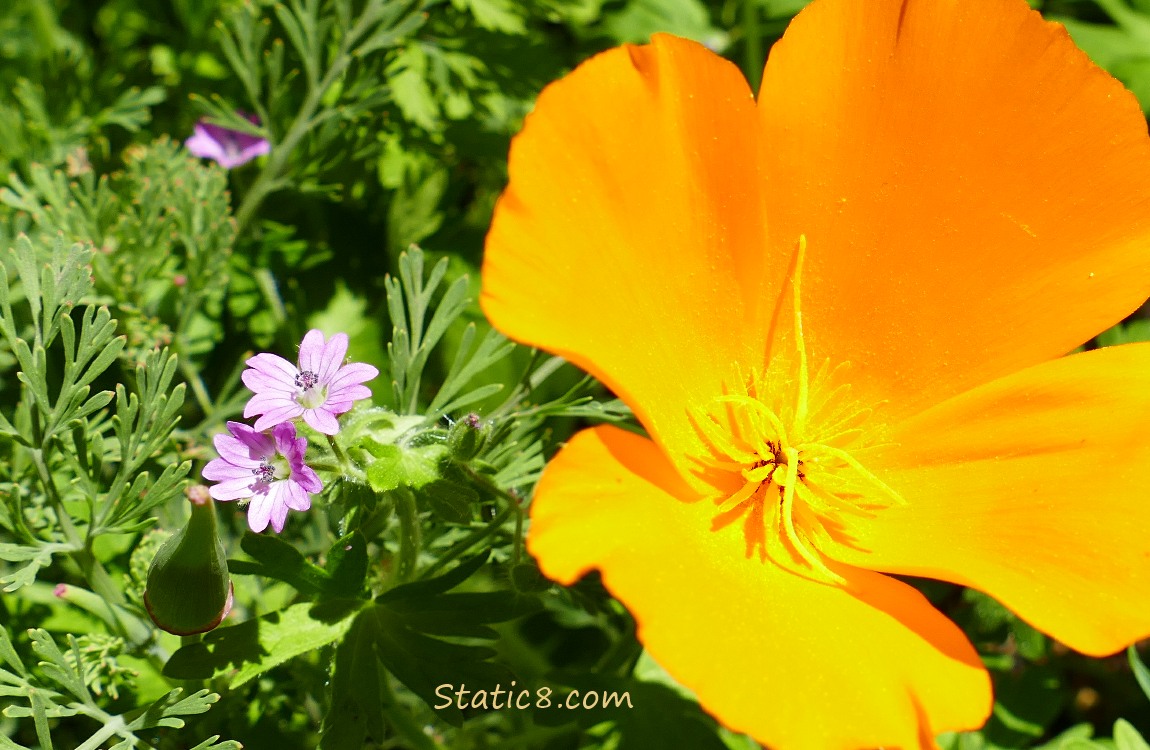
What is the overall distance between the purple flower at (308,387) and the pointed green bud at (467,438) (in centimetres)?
11

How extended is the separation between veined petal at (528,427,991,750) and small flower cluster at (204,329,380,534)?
0.92 feet

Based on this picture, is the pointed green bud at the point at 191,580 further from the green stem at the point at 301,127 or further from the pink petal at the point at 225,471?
the green stem at the point at 301,127

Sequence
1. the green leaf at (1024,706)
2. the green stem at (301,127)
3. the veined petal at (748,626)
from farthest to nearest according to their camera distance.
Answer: the green stem at (301,127), the green leaf at (1024,706), the veined petal at (748,626)

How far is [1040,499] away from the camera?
130 cm

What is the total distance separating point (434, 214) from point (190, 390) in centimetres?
57

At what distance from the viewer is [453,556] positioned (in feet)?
4.42

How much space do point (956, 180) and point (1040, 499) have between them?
439mm

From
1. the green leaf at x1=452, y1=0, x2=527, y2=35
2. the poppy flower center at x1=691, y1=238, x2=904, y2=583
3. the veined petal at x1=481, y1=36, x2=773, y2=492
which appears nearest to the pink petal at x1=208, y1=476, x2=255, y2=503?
the veined petal at x1=481, y1=36, x2=773, y2=492

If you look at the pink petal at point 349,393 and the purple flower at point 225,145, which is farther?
the purple flower at point 225,145

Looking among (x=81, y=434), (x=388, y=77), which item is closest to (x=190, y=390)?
(x=81, y=434)

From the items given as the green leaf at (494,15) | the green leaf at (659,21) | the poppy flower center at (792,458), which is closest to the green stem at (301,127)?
the green leaf at (494,15)

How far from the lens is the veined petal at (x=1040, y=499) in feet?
3.83

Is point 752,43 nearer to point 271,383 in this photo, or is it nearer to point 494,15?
point 494,15

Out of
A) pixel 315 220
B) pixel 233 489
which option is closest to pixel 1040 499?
pixel 233 489
